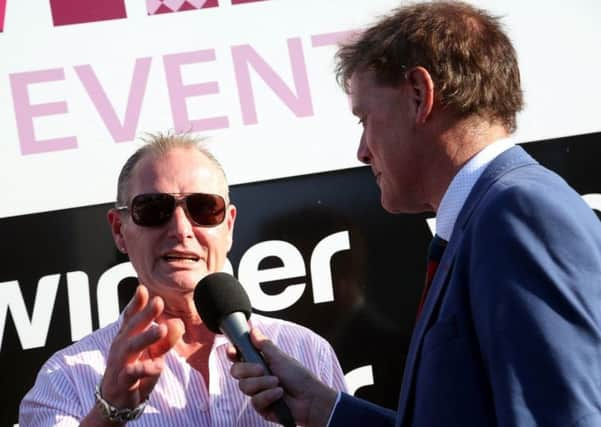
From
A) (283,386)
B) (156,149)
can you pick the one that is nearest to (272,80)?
(156,149)

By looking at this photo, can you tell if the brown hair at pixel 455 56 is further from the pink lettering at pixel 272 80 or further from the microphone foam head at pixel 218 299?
the pink lettering at pixel 272 80

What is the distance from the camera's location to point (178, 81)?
2945 millimetres

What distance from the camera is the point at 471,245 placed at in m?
1.69

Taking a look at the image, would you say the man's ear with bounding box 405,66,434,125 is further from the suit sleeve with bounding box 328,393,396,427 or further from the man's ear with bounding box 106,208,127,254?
the man's ear with bounding box 106,208,127,254

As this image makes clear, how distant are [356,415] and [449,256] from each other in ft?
1.95

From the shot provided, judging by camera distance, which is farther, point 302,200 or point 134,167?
point 302,200

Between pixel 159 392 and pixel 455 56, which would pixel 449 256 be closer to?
pixel 455 56

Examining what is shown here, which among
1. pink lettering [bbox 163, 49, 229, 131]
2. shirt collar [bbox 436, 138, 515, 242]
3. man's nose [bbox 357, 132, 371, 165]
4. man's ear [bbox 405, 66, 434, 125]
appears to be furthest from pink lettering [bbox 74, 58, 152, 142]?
shirt collar [bbox 436, 138, 515, 242]

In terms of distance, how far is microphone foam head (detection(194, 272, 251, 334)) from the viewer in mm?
2137

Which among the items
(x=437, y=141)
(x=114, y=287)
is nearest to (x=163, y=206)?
(x=114, y=287)

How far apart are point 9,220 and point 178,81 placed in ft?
2.18

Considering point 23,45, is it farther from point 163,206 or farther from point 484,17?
point 484,17

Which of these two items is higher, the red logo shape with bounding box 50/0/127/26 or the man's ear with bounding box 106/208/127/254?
the red logo shape with bounding box 50/0/127/26

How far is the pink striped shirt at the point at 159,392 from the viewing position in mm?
2461
